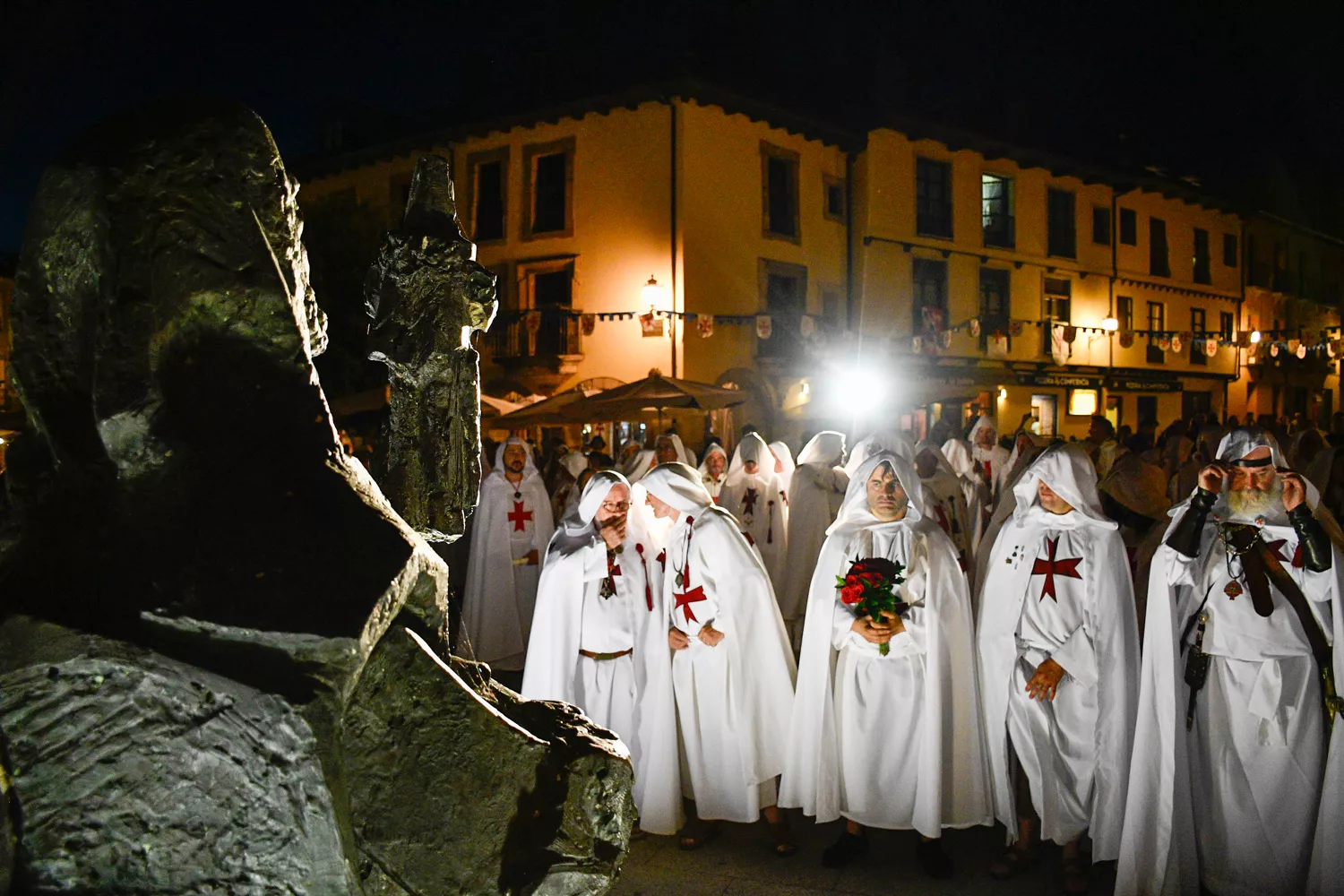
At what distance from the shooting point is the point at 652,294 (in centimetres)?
2325

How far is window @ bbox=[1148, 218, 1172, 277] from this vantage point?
35.1 metres

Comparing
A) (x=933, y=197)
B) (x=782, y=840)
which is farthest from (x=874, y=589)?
(x=933, y=197)

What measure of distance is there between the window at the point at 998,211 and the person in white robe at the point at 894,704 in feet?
87.0

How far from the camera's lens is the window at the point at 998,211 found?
99.8ft

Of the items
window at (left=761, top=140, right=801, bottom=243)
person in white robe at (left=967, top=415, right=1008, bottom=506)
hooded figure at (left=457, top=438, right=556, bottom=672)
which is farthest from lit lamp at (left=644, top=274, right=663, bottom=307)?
hooded figure at (left=457, top=438, right=556, bottom=672)

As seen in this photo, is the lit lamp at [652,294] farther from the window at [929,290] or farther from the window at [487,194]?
the window at [929,290]

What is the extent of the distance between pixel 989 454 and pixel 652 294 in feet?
34.3

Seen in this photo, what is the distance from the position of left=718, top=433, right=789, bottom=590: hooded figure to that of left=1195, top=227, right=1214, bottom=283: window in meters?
31.5

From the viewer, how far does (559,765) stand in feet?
3.83

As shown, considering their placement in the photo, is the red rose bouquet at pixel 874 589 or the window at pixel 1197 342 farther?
the window at pixel 1197 342

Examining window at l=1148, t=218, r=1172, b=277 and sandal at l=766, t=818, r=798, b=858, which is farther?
window at l=1148, t=218, r=1172, b=277

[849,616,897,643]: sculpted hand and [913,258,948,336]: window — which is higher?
[913,258,948,336]: window

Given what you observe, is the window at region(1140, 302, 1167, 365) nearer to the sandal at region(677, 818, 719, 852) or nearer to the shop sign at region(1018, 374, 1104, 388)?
the shop sign at region(1018, 374, 1104, 388)

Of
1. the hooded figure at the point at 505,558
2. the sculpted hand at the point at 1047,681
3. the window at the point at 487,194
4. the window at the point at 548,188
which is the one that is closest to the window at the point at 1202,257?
the window at the point at 548,188
